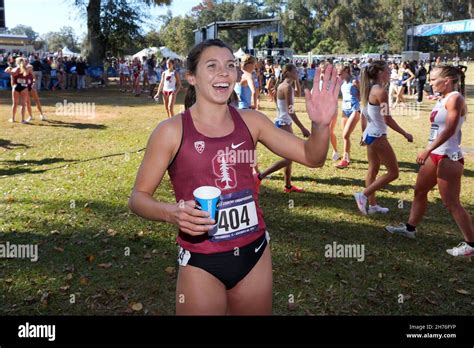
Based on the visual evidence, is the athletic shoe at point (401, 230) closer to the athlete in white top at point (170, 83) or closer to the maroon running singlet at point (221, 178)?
the maroon running singlet at point (221, 178)

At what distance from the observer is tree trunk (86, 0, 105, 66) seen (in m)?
35.2

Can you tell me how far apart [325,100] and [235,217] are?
2.65ft

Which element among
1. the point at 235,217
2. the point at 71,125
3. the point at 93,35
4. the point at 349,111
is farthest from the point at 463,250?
the point at 93,35

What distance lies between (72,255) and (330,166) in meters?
6.08

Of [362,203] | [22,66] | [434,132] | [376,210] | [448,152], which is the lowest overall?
[376,210]

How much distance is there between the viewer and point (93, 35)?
35594mm

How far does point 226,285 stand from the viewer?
2.57 metres

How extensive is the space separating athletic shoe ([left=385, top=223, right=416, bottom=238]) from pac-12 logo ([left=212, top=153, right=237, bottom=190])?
4.22m

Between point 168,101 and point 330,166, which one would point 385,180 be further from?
point 168,101

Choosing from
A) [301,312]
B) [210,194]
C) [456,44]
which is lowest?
[301,312]

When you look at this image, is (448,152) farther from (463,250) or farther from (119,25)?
(119,25)

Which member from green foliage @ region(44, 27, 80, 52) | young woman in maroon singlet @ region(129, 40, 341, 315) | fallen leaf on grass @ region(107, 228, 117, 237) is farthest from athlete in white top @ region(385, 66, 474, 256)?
green foliage @ region(44, 27, 80, 52)
